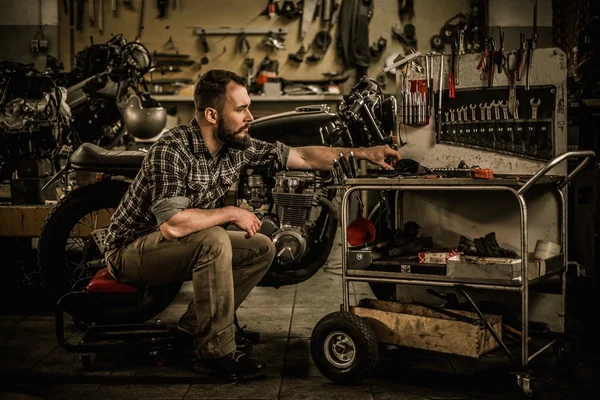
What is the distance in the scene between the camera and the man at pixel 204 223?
2814 mm

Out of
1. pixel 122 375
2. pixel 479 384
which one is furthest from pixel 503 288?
pixel 122 375

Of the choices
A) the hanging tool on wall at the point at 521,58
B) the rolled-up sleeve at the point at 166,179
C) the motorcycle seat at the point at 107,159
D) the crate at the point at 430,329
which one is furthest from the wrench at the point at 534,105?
the motorcycle seat at the point at 107,159

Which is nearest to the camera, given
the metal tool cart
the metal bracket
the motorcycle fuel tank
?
the metal tool cart

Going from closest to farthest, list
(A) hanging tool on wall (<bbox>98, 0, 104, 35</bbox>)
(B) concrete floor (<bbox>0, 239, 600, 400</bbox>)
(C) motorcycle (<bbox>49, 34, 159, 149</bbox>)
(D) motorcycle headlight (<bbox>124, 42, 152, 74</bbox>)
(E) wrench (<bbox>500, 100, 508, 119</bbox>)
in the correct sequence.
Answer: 1. (B) concrete floor (<bbox>0, 239, 600, 400</bbox>)
2. (E) wrench (<bbox>500, 100, 508, 119</bbox>)
3. (C) motorcycle (<bbox>49, 34, 159, 149</bbox>)
4. (D) motorcycle headlight (<bbox>124, 42, 152, 74</bbox>)
5. (A) hanging tool on wall (<bbox>98, 0, 104, 35</bbox>)

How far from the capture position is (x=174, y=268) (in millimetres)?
2908

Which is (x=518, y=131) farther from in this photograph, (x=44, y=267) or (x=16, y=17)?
(x=16, y=17)

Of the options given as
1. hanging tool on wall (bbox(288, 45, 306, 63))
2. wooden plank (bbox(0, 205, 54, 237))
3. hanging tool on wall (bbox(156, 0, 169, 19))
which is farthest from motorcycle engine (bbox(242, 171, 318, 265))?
hanging tool on wall (bbox(156, 0, 169, 19))

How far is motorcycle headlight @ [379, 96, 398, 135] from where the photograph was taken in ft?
11.2

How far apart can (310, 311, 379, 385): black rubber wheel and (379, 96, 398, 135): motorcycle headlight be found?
107 cm

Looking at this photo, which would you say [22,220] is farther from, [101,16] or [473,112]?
[101,16]

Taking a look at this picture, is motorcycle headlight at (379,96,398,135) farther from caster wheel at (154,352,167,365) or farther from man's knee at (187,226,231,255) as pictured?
caster wheel at (154,352,167,365)

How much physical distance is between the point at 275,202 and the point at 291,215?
0.33ft

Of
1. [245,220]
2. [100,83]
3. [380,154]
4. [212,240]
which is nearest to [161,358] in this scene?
[212,240]

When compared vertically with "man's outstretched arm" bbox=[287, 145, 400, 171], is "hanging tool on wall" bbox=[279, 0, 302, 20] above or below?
above
